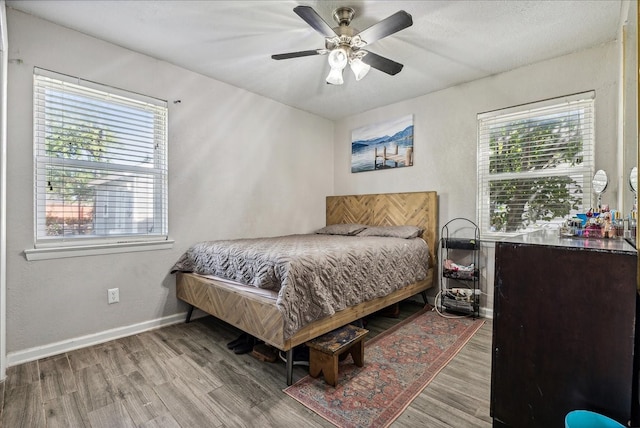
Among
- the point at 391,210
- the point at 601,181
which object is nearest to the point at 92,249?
the point at 391,210

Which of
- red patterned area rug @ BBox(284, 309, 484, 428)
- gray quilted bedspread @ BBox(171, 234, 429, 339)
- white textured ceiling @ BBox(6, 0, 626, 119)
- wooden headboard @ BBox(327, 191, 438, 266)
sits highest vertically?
white textured ceiling @ BBox(6, 0, 626, 119)

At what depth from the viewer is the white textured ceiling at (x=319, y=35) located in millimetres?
1954

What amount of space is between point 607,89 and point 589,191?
867mm

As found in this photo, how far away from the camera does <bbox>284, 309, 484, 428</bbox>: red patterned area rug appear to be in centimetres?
151

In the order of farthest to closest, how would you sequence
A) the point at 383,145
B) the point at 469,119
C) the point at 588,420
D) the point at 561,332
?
the point at 383,145 < the point at 469,119 < the point at 561,332 < the point at 588,420

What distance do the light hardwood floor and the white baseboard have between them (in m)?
0.06

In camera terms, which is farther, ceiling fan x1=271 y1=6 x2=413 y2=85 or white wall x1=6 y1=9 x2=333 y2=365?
white wall x1=6 y1=9 x2=333 y2=365

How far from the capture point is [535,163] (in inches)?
108

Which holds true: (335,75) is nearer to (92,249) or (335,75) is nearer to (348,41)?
(348,41)

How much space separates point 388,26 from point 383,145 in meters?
2.10

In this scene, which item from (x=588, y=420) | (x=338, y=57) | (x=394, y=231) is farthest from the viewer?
(x=394, y=231)

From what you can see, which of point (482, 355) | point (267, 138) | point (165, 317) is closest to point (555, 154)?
point (482, 355)

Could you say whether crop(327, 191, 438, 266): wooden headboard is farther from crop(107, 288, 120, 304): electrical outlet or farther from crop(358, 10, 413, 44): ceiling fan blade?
crop(107, 288, 120, 304): electrical outlet

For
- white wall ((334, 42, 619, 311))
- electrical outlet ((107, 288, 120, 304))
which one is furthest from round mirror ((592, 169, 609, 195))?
electrical outlet ((107, 288, 120, 304))
